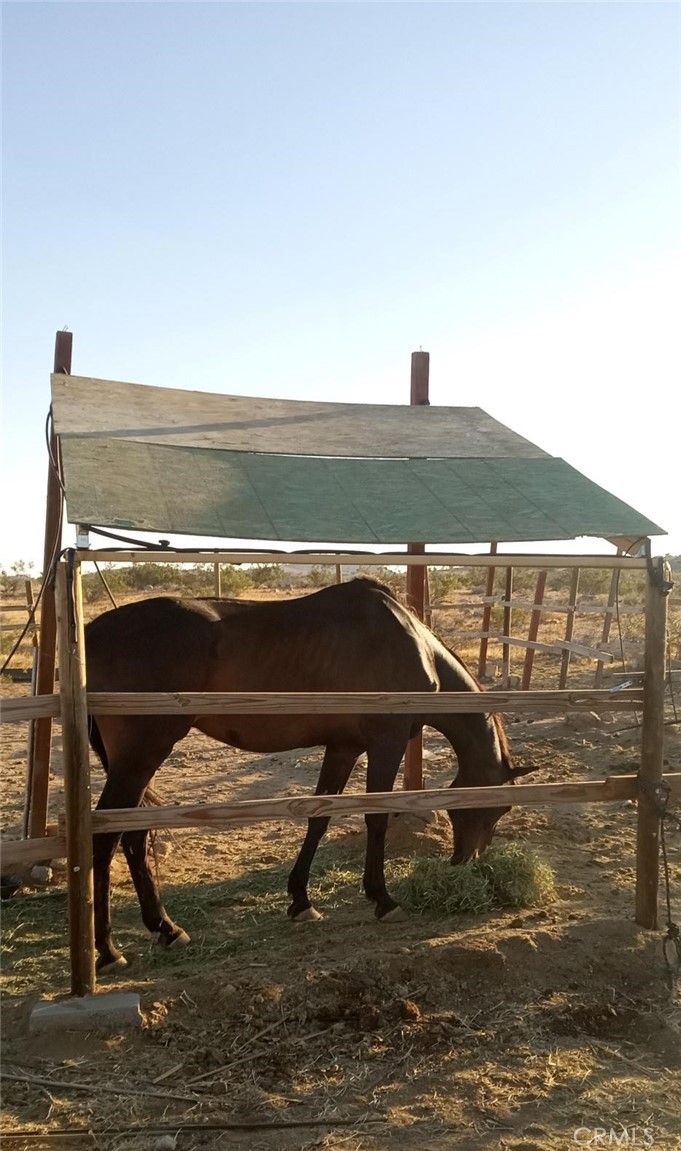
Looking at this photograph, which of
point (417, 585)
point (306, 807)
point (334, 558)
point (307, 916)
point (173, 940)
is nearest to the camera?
point (306, 807)

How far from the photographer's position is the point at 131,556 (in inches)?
171

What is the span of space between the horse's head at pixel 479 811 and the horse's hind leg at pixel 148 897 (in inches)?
70.9

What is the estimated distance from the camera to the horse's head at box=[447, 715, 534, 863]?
5582 millimetres

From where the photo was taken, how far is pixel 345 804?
174 inches

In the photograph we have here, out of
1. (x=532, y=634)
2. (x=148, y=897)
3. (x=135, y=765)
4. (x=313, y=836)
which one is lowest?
(x=148, y=897)

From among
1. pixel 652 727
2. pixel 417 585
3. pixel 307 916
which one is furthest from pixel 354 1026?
pixel 417 585

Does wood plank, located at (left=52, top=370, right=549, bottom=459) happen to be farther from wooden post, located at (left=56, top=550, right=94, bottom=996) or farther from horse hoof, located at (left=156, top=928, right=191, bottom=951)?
horse hoof, located at (left=156, top=928, right=191, bottom=951)

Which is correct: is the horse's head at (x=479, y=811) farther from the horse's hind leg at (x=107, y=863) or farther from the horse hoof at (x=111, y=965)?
the horse hoof at (x=111, y=965)

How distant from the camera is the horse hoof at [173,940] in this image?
4.81 m

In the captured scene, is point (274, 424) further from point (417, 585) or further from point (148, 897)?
point (148, 897)

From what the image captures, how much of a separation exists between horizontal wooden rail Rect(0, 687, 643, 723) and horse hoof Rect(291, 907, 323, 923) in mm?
1428

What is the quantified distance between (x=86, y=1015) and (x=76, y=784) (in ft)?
3.20

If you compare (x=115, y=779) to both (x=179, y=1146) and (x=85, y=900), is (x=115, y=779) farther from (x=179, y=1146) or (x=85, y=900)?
(x=179, y=1146)

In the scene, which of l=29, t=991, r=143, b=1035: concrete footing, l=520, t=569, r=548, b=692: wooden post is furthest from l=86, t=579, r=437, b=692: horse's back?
l=520, t=569, r=548, b=692: wooden post
